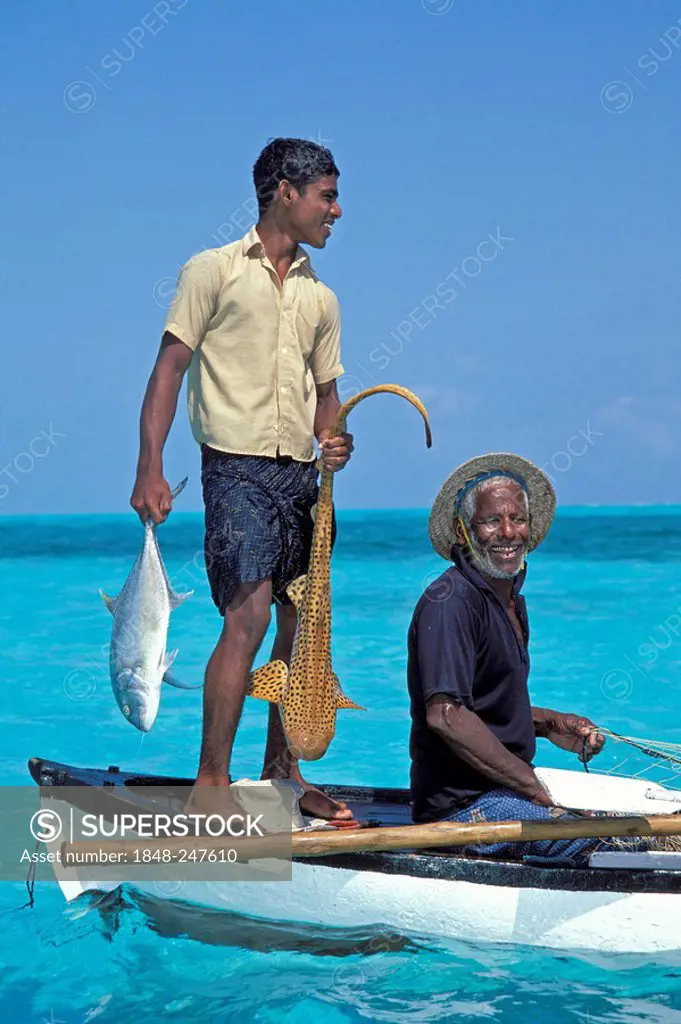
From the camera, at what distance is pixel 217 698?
4562 mm

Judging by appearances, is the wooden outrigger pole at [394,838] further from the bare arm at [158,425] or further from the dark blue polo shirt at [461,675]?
the bare arm at [158,425]

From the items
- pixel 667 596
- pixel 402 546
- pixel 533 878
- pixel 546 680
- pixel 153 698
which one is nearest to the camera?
pixel 533 878

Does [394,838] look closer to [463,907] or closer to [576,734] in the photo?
[463,907]

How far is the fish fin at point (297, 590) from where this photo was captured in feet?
15.4

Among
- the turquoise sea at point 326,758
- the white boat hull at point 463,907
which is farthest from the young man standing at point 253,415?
the turquoise sea at point 326,758

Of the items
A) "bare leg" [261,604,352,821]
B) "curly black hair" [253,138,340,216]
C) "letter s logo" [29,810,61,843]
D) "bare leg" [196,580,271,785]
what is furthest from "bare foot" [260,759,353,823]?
"curly black hair" [253,138,340,216]

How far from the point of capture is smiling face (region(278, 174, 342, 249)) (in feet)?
15.6

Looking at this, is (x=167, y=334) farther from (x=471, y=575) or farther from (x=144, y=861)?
(x=144, y=861)

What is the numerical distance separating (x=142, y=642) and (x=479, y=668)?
4.22 ft

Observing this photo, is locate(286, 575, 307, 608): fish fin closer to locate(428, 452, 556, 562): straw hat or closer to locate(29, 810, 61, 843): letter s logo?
locate(428, 452, 556, 562): straw hat

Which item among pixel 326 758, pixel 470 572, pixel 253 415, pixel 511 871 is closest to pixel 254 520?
pixel 253 415

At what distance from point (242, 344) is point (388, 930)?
7.64 feet

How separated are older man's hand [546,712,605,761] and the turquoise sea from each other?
76cm

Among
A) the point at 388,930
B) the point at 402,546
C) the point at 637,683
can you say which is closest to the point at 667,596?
the point at 637,683
